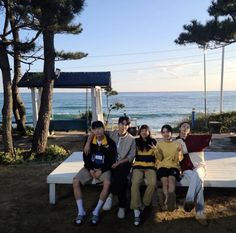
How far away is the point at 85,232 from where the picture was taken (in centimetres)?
490

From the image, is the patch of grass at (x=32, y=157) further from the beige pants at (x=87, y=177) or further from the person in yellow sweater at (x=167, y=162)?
the person in yellow sweater at (x=167, y=162)

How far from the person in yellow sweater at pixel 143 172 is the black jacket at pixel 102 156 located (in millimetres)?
330

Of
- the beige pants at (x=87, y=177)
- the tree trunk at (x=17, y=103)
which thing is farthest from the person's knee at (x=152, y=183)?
the tree trunk at (x=17, y=103)

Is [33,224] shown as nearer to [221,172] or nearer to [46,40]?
[221,172]

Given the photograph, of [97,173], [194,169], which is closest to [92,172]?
[97,173]

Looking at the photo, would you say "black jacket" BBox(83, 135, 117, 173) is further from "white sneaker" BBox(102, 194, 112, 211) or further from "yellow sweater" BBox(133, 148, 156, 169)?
"white sneaker" BBox(102, 194, 112, 211)

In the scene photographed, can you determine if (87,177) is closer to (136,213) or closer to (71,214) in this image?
(71,214)

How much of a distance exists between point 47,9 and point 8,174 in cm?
351

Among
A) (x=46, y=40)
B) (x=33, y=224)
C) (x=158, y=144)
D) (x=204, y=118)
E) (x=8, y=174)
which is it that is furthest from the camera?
(x=204, y=118)

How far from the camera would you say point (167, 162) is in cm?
550

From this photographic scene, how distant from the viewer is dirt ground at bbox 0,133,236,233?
502cm

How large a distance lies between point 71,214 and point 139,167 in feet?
3.60

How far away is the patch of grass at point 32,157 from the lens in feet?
30.8

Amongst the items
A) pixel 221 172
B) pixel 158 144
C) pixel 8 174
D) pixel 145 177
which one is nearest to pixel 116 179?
pixel 145 177
